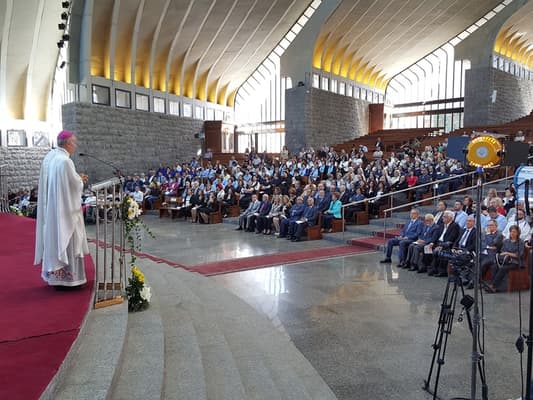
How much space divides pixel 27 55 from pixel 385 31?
1637 centimetres

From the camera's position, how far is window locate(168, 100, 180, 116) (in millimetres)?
21125

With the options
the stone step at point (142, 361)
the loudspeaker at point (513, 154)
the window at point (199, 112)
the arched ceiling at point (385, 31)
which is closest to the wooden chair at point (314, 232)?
the stone step at point (142, 361)

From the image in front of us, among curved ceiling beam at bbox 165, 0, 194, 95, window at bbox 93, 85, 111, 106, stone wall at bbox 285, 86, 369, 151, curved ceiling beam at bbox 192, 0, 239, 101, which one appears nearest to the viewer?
window at bbox 93, 85, 111, 106

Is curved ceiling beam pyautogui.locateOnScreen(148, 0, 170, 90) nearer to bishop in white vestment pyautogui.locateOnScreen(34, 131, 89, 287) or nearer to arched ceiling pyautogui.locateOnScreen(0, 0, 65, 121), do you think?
arched ceiling pyautogui.locateOnScreen(0, 0, 65, 121)

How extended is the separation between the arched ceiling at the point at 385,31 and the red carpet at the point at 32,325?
1873 centimetres

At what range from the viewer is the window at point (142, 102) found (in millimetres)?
19170

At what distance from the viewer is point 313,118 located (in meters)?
21.9

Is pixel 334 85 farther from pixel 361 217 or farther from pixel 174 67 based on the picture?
pixel 361 217

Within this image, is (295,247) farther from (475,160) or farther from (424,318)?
(475,160)

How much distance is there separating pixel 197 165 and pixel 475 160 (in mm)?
17152

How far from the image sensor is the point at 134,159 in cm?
1895

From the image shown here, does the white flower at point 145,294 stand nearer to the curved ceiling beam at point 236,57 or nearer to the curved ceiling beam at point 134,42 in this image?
the curved ceiling beam at point 134,42

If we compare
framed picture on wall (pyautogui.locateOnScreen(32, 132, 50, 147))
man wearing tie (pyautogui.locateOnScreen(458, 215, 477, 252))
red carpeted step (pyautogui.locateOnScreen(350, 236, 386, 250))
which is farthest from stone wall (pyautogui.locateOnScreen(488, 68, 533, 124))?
framed picture on wall (pyautogui.locateOnScreen(32, 132, 50, 147))

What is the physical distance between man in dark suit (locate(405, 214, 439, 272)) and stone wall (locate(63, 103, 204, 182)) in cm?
1288
